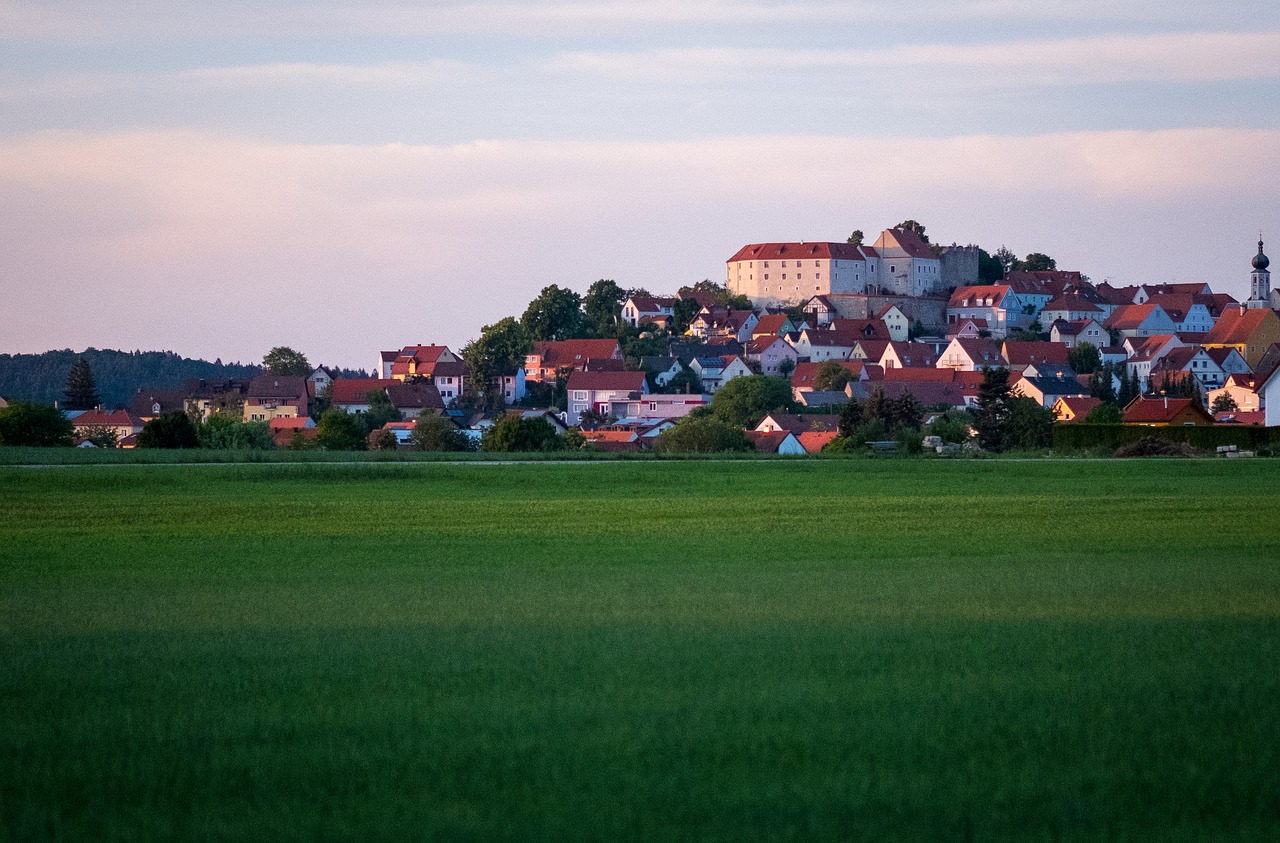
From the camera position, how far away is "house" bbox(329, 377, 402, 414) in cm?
14225

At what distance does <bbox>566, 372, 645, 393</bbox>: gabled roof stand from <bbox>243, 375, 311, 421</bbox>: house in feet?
92.6

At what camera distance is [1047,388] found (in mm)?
139875

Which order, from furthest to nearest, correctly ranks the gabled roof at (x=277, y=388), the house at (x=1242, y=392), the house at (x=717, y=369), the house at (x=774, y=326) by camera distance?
1. the house at (x=774, y=326)
2. the house at (x=717, y=369)
3. the gabled roof at (x=277, y=388)
4. the house at (x=1242, y=392)

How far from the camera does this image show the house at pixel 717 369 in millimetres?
157375

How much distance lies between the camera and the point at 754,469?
4562cm

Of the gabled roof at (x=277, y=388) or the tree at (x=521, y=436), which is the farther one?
the gabled roof at (x=277, y=388)

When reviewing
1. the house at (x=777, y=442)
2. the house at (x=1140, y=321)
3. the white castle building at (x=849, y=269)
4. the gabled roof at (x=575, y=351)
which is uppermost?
the white castle building at (x=849, y=269)

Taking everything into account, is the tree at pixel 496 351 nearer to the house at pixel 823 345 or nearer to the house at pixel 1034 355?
the house at pixel 823 345

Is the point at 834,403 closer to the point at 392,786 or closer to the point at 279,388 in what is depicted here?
the point at 279,388

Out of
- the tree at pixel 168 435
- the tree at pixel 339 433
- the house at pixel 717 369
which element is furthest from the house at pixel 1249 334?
the tree at pixel 168 435

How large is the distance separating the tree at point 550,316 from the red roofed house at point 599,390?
19284mm

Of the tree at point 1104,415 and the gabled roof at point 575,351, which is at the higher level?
the gabled roof at point 575,351

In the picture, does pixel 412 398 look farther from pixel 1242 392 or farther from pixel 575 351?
pixel 1242 392

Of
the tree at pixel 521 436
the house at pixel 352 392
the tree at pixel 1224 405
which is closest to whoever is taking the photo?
the tree at pixel 521 436
